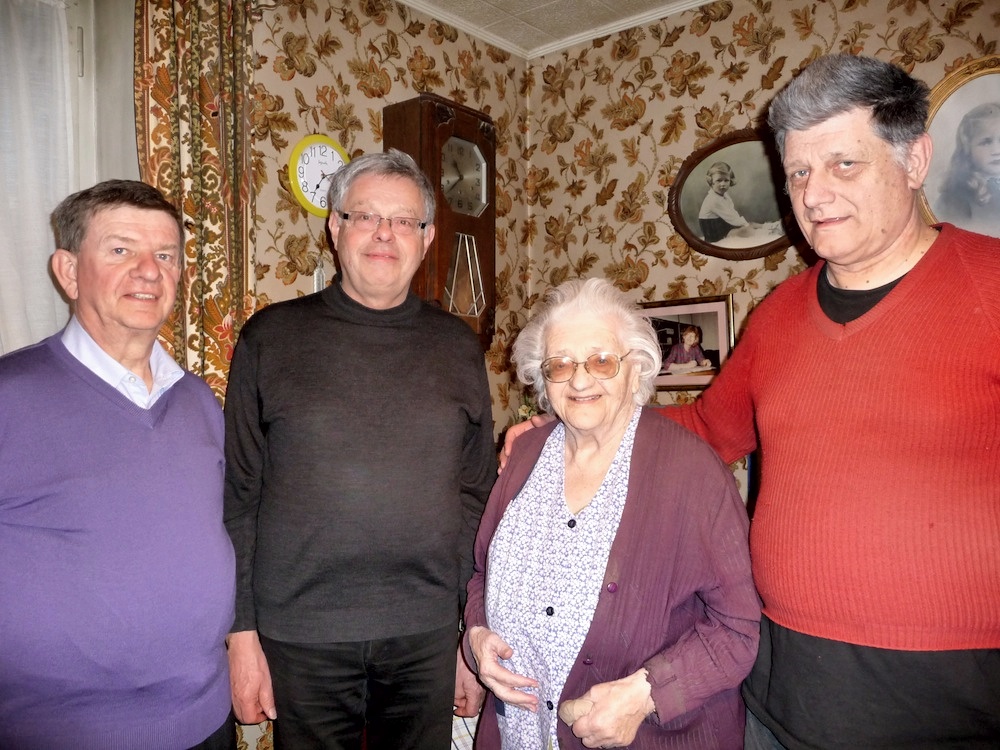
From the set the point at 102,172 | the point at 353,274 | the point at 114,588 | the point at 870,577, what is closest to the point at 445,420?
the point at 353,274

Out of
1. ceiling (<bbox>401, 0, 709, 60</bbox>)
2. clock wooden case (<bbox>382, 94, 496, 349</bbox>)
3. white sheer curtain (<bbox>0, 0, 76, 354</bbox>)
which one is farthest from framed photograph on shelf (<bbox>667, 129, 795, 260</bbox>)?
white sheer curtain (<bbox>0, 0, 76, 354</bbox>)

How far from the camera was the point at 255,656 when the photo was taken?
142cm

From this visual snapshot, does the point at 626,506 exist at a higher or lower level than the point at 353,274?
lower

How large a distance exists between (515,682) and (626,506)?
39 centimetres

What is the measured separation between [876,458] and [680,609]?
430mm

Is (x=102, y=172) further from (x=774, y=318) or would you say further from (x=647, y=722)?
(x=647, y=722)

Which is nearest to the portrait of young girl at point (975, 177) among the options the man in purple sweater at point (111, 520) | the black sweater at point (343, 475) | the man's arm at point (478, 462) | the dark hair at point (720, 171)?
the dark hair at point (720, 171)

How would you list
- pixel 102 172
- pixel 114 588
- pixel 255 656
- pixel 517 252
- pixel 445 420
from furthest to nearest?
1. pixel 517 252
2. pixel 102 172
3. pixel 445 420
4. pixel 255 656
5. pixel 114 588

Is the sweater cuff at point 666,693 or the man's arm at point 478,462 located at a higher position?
the man's arm at point 478,462

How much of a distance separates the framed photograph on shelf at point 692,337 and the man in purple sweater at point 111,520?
1.90 metres

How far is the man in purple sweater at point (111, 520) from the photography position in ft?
3.62

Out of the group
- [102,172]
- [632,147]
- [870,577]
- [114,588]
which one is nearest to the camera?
[870,577]

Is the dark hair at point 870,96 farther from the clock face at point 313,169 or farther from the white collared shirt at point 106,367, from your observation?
the clock face at point 313,169

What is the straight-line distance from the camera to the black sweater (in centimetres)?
141
